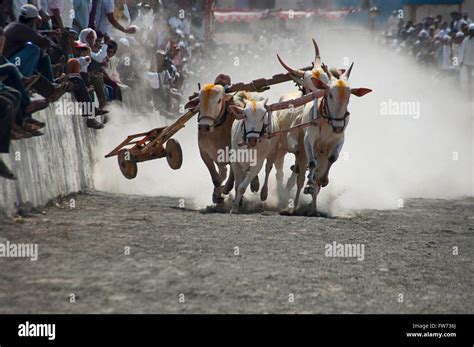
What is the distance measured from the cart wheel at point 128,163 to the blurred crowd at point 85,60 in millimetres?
1086

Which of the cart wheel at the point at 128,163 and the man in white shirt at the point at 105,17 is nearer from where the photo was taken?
the cart wheel at the point at 128,163

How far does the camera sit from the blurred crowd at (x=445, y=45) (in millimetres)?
27938

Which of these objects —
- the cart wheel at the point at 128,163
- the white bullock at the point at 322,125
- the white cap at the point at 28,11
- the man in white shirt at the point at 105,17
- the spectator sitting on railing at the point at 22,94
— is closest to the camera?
the spectator sitting on railing at the point at 22,94

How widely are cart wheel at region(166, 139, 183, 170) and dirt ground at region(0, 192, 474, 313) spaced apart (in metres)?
1.31

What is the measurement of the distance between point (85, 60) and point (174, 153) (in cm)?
255

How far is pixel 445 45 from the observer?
30125 mm

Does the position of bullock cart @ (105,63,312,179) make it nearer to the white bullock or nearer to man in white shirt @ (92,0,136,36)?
the white bullock

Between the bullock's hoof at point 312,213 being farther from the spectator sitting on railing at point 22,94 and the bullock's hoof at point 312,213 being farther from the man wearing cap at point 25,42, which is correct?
the man wearing cap at point 25,42

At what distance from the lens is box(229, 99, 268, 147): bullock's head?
13250mm

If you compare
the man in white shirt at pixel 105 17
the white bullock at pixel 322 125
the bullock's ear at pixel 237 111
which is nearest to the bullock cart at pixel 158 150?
the bullock's ear at pixel 237 111

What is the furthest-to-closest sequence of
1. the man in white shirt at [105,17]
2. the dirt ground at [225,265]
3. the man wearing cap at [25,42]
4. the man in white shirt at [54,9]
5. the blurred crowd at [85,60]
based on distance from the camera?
the man in white shirt at [105,17] < the man in white shirt at [54,9] < the man wearing cap at [25,42] < the blurred crowd at [85,60] < the dirt ground at [225,265]

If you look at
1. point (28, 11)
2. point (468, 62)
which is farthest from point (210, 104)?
point (468, 62)

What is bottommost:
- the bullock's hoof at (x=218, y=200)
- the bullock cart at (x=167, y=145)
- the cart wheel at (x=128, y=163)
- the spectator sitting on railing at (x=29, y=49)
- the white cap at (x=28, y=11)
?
the bullock's hoof at (x=218, y=200)
